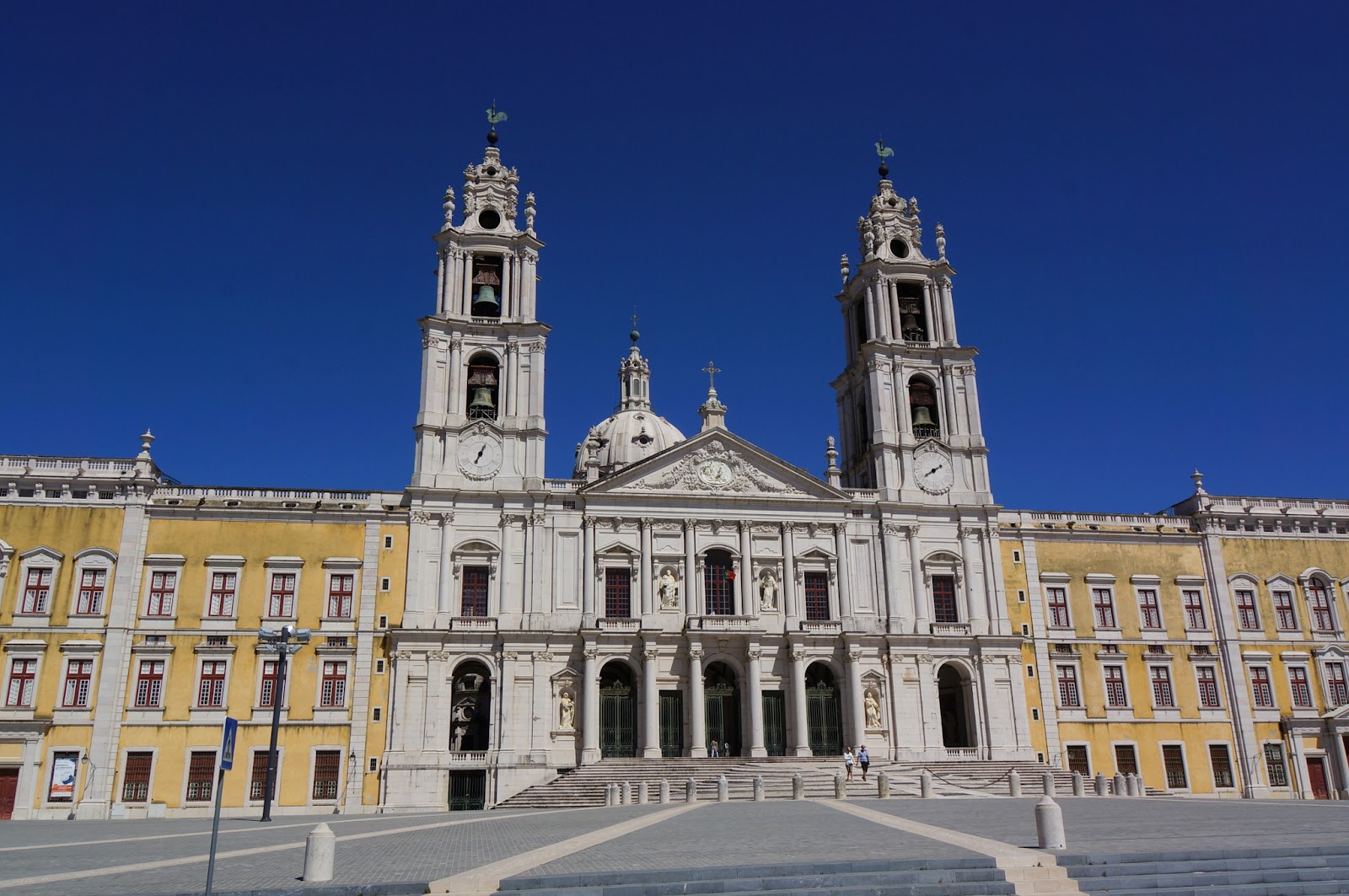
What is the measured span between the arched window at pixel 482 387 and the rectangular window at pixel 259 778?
15396 mm

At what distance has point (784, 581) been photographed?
44.0m

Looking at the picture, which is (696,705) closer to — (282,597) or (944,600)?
(944,600)

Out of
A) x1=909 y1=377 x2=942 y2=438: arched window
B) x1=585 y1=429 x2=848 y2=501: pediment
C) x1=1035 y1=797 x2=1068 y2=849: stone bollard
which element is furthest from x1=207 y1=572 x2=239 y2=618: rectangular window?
x1=1035 y1=797 x2=1068 y2=849: stone bollard

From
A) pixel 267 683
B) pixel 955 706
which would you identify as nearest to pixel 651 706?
pixel 955 706

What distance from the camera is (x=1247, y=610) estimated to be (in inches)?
1831

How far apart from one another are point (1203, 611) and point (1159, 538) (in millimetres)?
3528

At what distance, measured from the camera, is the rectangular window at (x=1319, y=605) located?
46.6 meters

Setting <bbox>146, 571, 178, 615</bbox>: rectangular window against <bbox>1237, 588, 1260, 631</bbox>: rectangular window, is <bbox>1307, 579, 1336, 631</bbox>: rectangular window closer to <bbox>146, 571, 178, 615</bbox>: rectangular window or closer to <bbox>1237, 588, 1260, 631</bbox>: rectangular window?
<bbox>1237, 588, 1260, 631</bbox>: rectangular window

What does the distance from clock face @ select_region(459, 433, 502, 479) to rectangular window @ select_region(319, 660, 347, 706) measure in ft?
29.4

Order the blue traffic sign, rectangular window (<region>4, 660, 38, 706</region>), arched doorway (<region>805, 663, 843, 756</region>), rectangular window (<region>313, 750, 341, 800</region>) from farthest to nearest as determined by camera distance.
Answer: arched doorway (<region>805, 663, 843, 756</region>)
rectangular window (<region>313, 750, 341, 800</region>)
rectangular window (<region>4, 660, 38, 706</region>)
the blue traffic sign

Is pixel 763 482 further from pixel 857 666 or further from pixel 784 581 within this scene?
pixel 857 666

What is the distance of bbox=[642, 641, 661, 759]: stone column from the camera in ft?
134

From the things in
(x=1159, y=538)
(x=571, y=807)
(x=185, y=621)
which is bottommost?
(x=571, y=807)

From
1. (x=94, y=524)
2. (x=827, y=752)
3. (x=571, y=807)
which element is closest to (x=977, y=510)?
(x=827, y=752)
